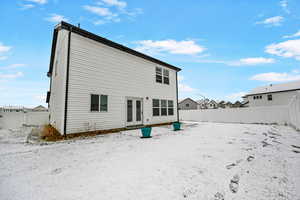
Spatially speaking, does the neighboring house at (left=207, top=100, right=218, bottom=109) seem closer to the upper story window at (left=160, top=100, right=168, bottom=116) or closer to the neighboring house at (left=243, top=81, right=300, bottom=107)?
the neighboring house at (left=243, top=81, right=300, bottom=107)

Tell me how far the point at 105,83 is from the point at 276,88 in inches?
1260

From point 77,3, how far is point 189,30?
30.0 ft

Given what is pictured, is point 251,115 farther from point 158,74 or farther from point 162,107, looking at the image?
point 158,74

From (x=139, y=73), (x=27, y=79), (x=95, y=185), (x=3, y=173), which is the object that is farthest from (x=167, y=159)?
(x=27, y=79)

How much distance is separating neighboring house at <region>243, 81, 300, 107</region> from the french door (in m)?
26.8

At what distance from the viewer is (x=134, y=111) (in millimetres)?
10219

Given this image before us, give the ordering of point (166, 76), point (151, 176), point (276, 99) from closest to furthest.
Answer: point (151, 176) → point (166, 76) → point (276, 99)

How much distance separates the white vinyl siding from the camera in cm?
729

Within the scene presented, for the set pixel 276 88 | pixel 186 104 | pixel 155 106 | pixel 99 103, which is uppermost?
pixel 276 88

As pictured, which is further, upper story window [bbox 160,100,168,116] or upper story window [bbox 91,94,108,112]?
upper story window [bbox 160,100,168,116]

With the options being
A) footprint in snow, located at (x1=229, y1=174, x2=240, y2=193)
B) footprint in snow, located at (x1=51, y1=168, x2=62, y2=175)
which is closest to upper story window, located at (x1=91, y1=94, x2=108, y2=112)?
footprint in snow, located at (x1=51, y1=168, x2=62, y2=175)

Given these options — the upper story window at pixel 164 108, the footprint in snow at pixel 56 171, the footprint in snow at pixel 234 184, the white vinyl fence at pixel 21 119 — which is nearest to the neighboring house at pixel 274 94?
the upper story window at pixel 164 108

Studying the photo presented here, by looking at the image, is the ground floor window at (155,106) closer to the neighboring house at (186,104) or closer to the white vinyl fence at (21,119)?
the white vinyl fence at (21,119)

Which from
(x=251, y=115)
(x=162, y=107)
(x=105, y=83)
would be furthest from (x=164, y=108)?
(x=251, y=115)
